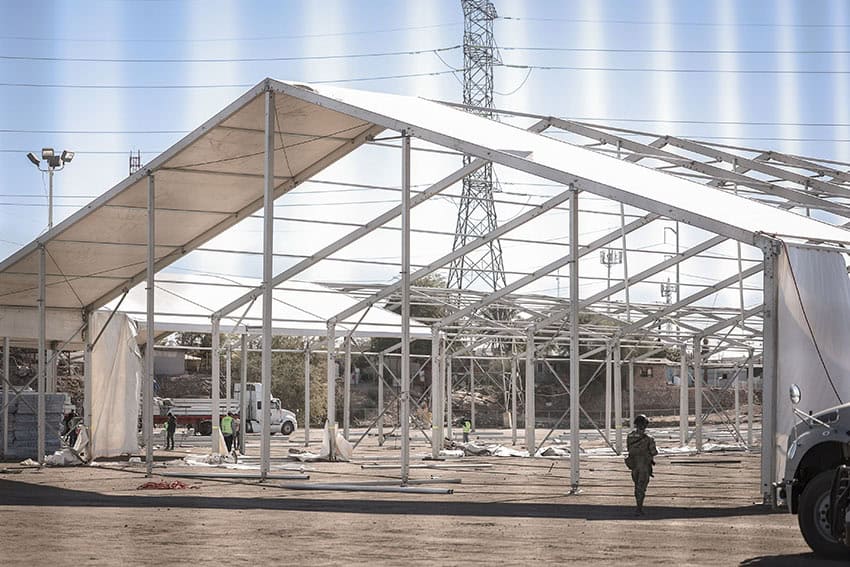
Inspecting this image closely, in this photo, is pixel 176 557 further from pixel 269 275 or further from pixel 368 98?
pixel 368 98

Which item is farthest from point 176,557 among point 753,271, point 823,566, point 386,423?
point 386,423

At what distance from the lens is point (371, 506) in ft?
55.4

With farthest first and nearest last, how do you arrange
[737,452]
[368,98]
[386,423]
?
[386,423]
[737,452]
[368,98]

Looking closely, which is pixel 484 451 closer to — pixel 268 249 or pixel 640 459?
pixel 268 249

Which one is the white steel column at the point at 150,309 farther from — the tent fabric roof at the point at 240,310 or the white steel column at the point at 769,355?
the white steel column at the point at 769,355

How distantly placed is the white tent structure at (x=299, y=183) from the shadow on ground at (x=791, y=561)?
4088mm

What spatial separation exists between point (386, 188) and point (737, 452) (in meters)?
17.6

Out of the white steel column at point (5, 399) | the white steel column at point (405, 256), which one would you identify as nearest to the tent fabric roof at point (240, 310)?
the white steel column at point (5, 399)

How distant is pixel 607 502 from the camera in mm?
17594

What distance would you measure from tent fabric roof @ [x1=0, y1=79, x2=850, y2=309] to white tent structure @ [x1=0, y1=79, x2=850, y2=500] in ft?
0.11

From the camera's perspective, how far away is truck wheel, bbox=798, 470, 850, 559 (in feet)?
36.8

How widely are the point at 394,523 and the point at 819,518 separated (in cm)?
490

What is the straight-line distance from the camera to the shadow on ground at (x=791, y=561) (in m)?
10.9

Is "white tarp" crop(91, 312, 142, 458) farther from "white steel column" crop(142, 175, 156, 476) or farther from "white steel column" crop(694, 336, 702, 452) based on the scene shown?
"white steel column" crop(694, 336, 702, 452)
